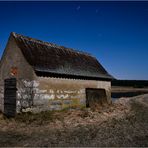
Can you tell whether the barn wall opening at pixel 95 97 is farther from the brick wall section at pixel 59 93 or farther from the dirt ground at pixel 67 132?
the dirt ground at pixel 67 132

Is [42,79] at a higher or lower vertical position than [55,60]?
lower

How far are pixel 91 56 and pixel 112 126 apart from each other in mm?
14186

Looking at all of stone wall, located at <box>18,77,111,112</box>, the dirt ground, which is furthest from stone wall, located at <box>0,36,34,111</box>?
the dirt ground

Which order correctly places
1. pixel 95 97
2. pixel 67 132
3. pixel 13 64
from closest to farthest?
pixel 67 132 → pixel 13 64 → pixel 95 97

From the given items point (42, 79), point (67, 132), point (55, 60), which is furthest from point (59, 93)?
point (67, 132)

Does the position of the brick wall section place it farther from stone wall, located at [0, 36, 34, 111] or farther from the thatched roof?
stone wall, located at [0, 36, 34, 111]

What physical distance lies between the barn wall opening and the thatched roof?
128cm

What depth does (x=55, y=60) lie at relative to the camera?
52.6 ft

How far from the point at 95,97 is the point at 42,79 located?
6444 mm

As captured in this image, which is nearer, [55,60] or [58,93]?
[58,93]

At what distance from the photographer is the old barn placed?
13.0 m

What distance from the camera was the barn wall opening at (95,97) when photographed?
17.4m

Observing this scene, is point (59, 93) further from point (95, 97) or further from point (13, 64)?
point (95, 97)

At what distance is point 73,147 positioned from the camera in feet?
22.7
